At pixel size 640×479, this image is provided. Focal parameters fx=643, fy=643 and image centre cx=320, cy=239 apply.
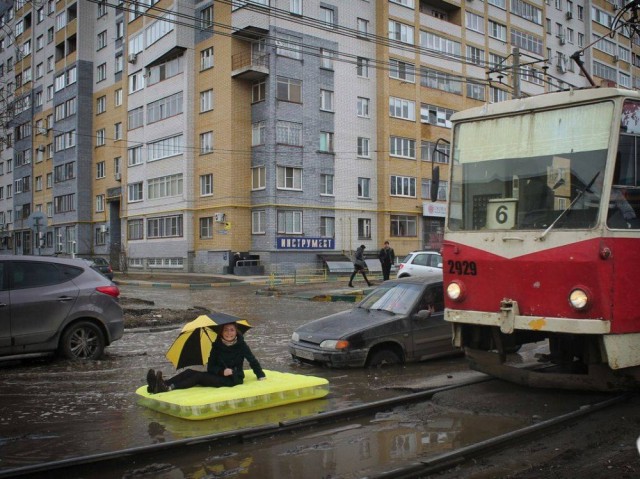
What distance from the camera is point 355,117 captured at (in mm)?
42156

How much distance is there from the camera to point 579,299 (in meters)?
6.46

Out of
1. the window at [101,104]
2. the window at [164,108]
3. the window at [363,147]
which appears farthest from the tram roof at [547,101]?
the window at [101,104]

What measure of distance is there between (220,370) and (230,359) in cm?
17

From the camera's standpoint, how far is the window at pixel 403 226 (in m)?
43.9

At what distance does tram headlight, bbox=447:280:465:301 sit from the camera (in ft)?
24.7

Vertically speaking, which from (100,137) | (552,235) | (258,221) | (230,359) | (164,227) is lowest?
(230,359)

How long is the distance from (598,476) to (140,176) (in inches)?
1764

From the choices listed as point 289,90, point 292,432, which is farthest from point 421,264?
point 292,432

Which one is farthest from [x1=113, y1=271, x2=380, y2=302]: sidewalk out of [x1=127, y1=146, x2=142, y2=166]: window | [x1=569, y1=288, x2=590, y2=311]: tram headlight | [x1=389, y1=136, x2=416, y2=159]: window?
[x1=569, y1=288, x2=590, y2=311]: tram headlight

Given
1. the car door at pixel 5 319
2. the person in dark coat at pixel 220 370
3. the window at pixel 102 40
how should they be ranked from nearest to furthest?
1. the person in dark coat at pixel 220 370
2. the car door at pixel 5 319
3. the window at pixel 102 40

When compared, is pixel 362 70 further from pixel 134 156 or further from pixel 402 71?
pixel 134 156

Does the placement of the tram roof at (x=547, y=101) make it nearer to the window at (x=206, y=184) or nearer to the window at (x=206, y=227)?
the window at (x=206, y=227)

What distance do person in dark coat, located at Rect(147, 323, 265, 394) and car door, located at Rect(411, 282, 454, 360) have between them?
328 cm

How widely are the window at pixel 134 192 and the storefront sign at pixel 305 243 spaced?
14.6 meters
